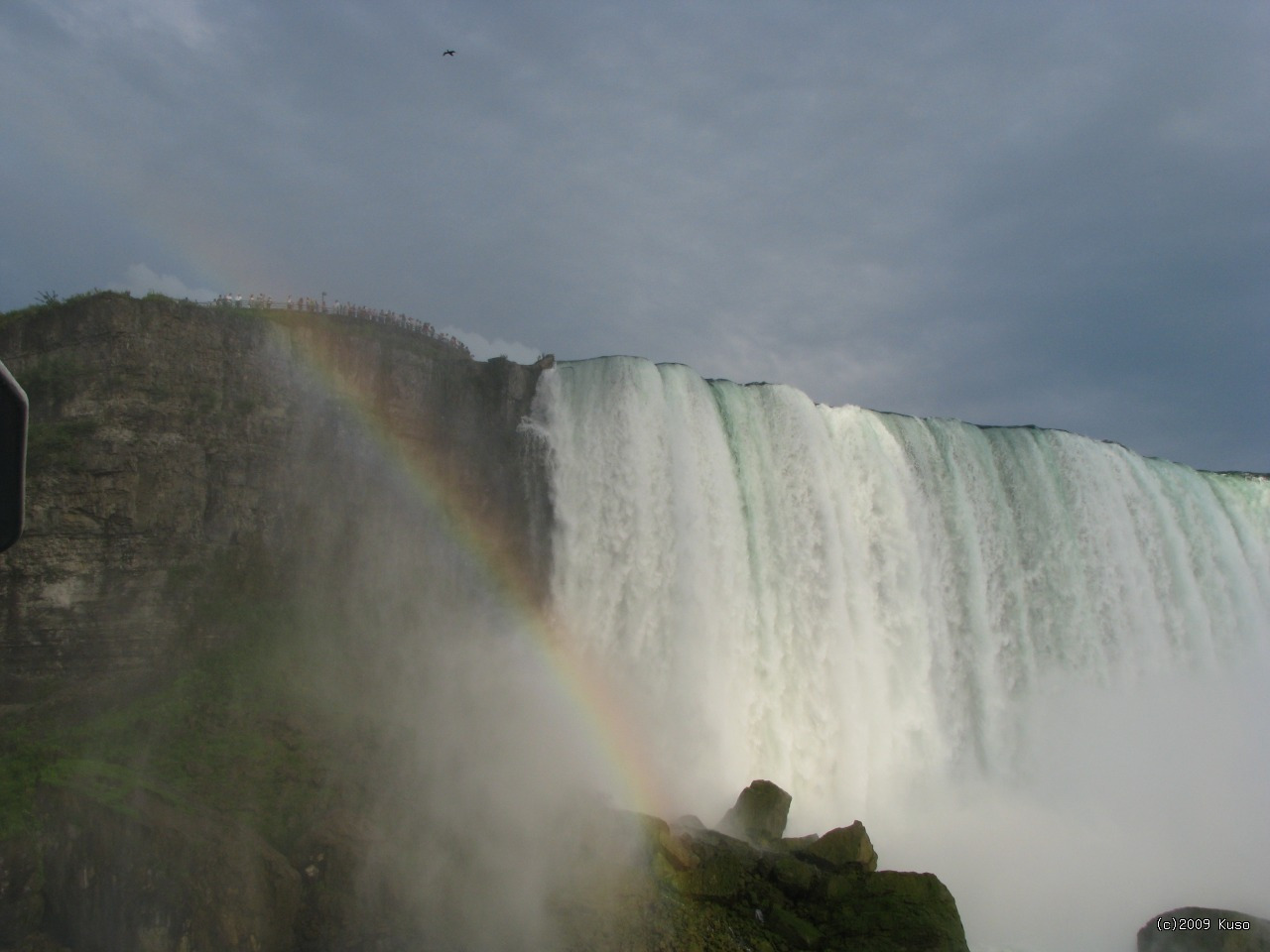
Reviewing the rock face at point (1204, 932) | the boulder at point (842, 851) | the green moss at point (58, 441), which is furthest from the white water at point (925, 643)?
the green moss at point (58, 441)

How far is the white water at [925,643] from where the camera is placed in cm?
2267

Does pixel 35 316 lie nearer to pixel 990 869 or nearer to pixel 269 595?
pixel 269 595

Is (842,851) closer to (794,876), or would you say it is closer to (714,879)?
(794,876)

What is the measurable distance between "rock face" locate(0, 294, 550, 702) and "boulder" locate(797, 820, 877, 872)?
9.42 m

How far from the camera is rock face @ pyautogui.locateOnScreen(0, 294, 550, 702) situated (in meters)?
18.8

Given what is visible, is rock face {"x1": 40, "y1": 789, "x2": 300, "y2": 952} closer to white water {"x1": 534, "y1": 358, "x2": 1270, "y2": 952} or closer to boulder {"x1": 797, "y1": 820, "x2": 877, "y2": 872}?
boulder {"x1": 797, "y1": 820, "x2": 877, "y2": 872}

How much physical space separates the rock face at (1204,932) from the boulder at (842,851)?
19.7 feet

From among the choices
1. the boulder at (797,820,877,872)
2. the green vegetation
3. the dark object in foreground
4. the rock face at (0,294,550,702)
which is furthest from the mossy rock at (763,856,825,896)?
the dark object in foreground

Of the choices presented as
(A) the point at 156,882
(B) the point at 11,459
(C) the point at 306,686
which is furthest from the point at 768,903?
(B) the point at 11,459

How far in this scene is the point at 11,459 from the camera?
253 centimetres

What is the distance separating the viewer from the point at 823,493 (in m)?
25.3

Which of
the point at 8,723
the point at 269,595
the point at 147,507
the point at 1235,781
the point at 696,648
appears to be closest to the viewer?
the point at 8,723

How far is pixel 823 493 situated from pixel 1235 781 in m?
16.9

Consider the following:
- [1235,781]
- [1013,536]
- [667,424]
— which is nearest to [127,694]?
[667,424]
